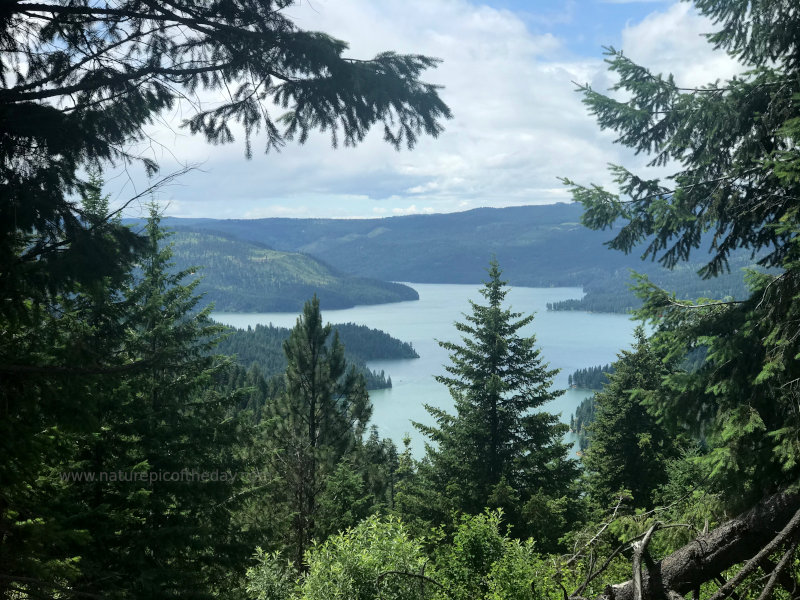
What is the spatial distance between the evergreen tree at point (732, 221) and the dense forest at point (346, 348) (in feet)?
248

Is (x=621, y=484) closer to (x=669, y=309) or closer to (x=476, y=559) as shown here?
(x=476, y=559)

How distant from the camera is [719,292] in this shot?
610 ft

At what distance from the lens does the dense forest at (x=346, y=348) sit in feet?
315

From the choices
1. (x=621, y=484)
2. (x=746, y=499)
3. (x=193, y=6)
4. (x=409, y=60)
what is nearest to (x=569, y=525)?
(x=621, y=484)

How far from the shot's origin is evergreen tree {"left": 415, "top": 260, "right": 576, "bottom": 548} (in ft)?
48.5

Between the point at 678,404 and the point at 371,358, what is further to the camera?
the point at 371,358

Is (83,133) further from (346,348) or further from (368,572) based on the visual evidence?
(346,348)

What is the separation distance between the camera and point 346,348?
9369cm

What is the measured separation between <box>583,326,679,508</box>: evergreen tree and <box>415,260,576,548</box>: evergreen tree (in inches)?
104

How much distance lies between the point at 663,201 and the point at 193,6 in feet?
17.0

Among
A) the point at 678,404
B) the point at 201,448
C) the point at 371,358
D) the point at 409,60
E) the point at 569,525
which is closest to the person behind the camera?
the point at 409,60

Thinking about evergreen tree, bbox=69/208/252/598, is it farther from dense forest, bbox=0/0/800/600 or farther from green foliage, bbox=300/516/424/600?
green foliage, bbox=300/516/424/600

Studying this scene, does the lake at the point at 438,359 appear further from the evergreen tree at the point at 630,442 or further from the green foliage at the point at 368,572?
the green foliage at the point at 368,572

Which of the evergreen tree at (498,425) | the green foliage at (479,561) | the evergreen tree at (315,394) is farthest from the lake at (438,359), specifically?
the green foliage at (479,561)
